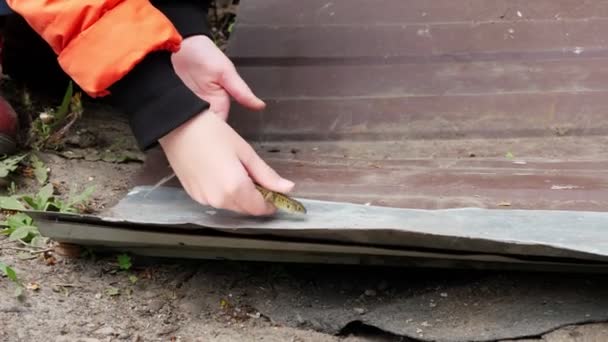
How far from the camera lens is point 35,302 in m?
1.37

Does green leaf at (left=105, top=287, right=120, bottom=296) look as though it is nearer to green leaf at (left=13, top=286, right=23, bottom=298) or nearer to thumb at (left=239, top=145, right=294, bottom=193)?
green leaf at (left=13, top=286, right=23, bottom=298)

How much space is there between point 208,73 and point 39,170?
1.52ft

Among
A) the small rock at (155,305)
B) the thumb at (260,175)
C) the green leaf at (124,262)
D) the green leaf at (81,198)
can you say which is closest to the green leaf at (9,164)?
the green leaf at (81,198)

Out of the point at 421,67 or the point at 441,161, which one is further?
the point at 421,67

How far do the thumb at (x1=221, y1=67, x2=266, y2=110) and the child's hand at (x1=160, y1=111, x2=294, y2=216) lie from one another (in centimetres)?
15

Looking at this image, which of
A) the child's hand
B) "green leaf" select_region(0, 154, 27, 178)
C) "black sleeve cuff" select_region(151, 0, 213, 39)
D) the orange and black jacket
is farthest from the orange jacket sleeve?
"green leaf" select_region(0, 154, 27, 178)

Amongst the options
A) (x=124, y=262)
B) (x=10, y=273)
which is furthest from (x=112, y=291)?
(x=10, y=273)

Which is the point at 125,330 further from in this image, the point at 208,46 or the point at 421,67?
the point at 421,67

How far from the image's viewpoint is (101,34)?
1341mm

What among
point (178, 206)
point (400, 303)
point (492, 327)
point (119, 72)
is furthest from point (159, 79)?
point (492, 327)

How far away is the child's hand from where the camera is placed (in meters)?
1.30

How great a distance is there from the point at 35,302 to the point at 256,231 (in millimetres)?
407

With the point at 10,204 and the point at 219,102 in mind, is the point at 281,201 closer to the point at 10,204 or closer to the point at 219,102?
the point at 219,102

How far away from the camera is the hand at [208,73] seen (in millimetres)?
1549
